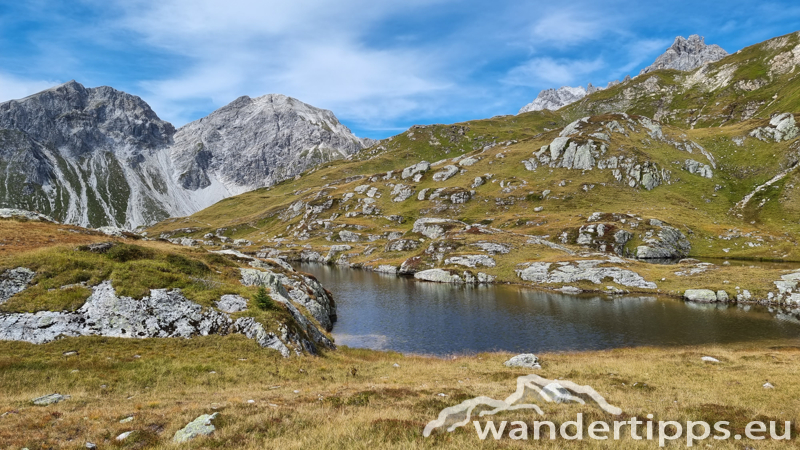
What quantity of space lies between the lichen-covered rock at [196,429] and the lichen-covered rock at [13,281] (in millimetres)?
26419

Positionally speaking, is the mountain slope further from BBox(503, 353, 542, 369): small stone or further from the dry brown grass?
the dry brown grass

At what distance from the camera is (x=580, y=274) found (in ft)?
290

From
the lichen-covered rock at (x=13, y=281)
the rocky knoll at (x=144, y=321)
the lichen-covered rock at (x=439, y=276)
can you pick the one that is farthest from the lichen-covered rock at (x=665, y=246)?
the lichen-covered rock at (x=13, y=281)

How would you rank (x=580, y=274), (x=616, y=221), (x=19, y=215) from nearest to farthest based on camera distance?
1. (x=19, y=215)
2. (x=580, y=274)
3. (x=616, y=221)

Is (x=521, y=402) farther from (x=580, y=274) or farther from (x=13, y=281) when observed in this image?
(x=580, y=274)

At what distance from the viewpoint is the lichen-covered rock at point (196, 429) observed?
12488 mm

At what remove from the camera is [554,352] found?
4641 cm

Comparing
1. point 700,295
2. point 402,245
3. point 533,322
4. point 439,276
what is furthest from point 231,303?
point 402,245

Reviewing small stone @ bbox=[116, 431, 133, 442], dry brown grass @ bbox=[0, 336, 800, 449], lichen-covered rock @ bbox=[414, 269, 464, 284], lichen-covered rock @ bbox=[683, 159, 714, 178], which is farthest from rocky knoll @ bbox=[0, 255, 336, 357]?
lichen-covered rock @ bbox=[683, 159, 714, 178]

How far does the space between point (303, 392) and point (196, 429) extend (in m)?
9.49

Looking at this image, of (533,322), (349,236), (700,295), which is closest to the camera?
(533,322)

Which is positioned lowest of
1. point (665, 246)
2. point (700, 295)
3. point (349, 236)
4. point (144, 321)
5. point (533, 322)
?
point (533, 322)

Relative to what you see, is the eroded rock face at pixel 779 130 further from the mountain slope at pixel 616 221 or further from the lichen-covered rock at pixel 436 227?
the lichen-covered rock at pixel 436 227

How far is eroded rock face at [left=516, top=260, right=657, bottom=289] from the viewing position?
8250 cm
